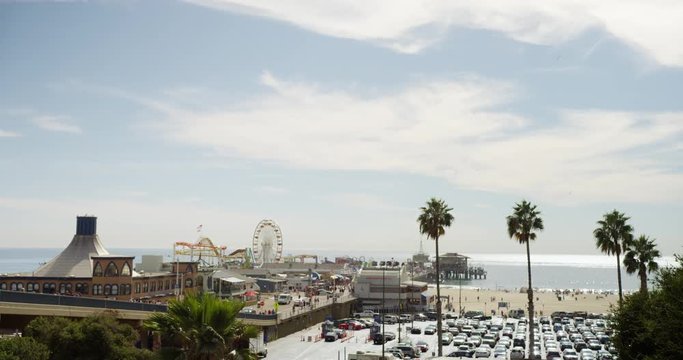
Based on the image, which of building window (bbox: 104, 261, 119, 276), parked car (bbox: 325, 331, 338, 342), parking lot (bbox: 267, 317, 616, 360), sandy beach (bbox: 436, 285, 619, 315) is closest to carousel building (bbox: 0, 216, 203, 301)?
building window (bbox: 104, 261, 119, 276)

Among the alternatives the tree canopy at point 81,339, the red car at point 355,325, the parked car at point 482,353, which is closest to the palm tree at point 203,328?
the tree canopy at point 81,339

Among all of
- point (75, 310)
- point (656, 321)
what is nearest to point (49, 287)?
point (75, 310)

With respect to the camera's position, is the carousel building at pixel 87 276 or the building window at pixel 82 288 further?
the carousel building at pixel 87 276

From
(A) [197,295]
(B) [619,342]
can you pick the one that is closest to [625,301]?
(B) [619,342]

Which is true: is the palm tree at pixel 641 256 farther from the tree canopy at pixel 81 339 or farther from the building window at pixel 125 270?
the building window at pixel 125 270

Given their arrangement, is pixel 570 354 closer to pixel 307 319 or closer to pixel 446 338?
pixel 446 338

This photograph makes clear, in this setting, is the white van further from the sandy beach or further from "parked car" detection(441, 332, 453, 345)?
"parked car" detection(441, 332, 453, 345)

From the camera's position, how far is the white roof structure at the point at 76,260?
7925 cm

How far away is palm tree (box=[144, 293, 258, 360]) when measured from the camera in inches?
759

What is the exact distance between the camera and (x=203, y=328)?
19406 mm

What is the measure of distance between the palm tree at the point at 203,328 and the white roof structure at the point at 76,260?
6424 cm

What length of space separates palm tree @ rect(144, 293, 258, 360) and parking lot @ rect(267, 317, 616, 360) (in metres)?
40.2

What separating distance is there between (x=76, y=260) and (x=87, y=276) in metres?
3.86

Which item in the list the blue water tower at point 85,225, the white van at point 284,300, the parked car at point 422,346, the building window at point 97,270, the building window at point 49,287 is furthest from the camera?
the white van at point 284,300
